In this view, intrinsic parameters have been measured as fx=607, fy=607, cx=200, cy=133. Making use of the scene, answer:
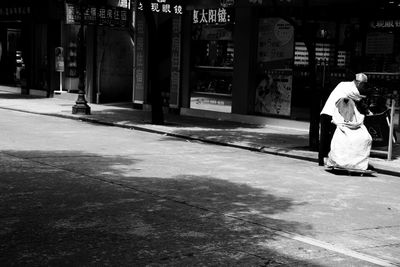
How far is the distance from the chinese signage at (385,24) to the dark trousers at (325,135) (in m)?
5.47

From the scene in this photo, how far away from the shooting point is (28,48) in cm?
2927

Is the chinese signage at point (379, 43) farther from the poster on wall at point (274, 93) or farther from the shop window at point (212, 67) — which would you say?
the shop window at point (212, 67)

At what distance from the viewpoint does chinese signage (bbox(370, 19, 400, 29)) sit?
51.7 ft

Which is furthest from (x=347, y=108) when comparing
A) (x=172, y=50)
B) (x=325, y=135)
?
(x=172, y=50)

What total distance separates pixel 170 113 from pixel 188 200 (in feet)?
47.3

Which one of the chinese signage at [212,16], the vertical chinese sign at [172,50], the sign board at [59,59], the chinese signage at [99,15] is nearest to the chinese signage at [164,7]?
the vertical chinese sign at [172,50]

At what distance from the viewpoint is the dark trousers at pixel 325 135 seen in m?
11.4

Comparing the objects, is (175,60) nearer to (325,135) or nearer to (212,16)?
(212,16)

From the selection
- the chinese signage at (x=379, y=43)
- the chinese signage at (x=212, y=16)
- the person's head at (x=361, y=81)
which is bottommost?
the person's head at (x=361, y=81)

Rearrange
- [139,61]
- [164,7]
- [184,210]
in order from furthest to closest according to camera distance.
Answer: [139,61]
[164,7]
[184,210]

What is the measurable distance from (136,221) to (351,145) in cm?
510

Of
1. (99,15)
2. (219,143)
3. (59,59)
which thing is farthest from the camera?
(59,59)

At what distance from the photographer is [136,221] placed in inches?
262

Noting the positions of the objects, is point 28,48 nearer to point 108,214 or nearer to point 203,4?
point 203,4
